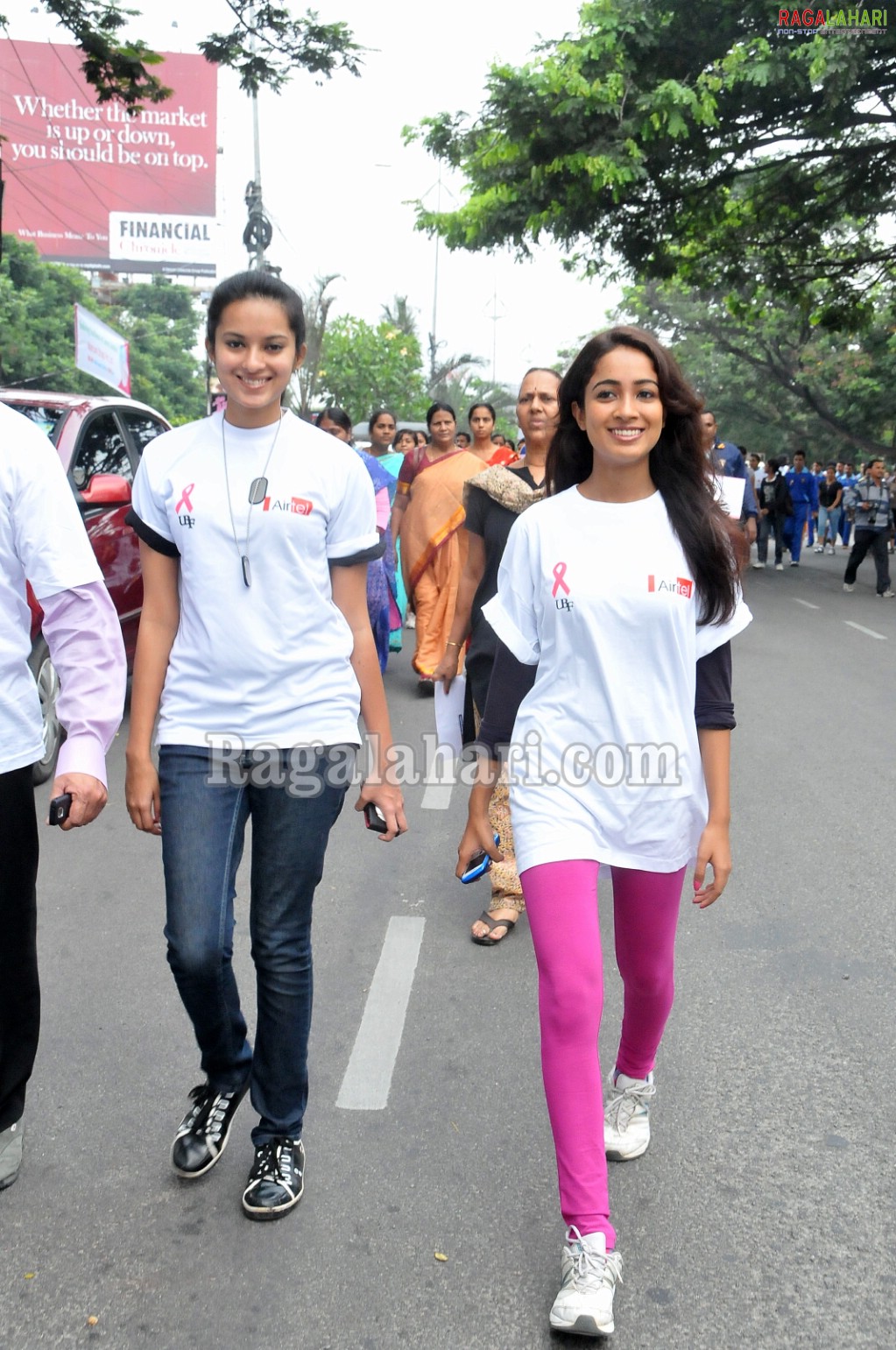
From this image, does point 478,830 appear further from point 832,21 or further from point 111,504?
point 832,21

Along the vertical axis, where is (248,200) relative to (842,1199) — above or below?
above

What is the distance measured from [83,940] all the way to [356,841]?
1.60 meters

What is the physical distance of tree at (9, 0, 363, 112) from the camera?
9.70 m

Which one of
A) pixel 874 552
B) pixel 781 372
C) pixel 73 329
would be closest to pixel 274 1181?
pixel 874 552

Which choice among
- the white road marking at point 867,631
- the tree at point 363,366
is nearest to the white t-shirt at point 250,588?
the white road marking at point 867,631

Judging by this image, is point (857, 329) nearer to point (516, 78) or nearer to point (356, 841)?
point (516, 78)

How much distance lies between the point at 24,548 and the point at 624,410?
1.23 m

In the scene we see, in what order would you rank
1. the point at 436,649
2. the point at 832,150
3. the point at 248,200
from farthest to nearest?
the point at 248,200, the point at 832,150, the point at 436,649

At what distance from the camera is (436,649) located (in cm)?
925

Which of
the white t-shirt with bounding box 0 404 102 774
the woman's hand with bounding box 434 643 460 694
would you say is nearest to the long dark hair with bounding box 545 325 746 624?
the white t-shirt with bounding box 0 404 102 774

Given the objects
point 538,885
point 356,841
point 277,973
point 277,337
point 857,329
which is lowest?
point 356,841

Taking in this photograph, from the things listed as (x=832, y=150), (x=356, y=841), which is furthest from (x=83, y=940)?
(x=832, y=150)

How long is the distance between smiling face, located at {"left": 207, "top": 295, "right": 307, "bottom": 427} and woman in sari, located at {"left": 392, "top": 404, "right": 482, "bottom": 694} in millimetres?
4824

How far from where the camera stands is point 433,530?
28.1 ft
